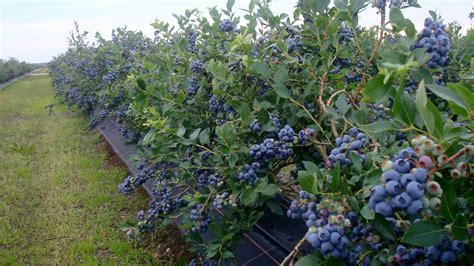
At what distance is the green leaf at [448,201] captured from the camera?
776 millimetres

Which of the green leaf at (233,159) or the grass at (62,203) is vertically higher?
the green leaf at (233,159)

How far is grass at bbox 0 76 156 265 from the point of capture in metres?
3.16

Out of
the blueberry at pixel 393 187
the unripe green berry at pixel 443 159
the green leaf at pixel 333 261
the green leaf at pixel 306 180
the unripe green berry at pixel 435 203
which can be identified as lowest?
the green leaf at pixel 333 261

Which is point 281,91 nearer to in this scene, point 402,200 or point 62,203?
point 402,200

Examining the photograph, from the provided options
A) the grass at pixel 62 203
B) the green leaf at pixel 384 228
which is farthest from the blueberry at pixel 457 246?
the grass at pixel 62 203

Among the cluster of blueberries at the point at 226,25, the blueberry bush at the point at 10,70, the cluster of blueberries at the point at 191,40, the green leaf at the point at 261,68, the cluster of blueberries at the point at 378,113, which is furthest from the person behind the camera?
the blueberry bush at the point at 10,70

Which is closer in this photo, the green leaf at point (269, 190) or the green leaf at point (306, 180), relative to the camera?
the green leaf at point (306, 180)

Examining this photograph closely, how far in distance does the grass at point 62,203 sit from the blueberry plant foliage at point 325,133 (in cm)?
110

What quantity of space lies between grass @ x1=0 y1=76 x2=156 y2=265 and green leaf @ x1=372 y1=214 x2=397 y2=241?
2317mm

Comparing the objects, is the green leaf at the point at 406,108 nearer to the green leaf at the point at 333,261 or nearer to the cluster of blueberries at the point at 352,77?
the green leaf at the point at 333,261

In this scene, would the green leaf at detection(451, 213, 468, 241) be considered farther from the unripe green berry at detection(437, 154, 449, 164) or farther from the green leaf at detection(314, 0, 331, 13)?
the green leaf at detection(314, 0, 331, 13)

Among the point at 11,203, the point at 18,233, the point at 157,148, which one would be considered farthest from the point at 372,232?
the point at 11,203

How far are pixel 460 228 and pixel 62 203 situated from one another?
13.3ft

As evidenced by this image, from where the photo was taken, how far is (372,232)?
991 mm
